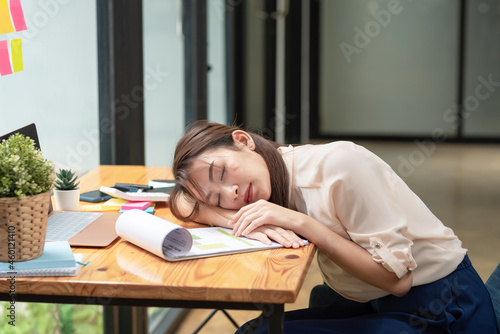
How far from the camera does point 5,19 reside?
1.57 metres

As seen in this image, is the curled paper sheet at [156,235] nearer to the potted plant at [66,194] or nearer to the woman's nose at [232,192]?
the woman's nose at [232,192]

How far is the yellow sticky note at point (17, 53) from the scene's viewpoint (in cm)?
163

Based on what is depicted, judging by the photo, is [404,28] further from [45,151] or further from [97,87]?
[45,151]

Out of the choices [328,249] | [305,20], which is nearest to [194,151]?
[328,249]

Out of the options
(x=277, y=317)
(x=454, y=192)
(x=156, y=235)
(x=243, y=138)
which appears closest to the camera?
(x=277, y=317)

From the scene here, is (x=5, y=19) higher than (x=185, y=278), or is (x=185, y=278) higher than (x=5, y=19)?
(x=5, y=19)

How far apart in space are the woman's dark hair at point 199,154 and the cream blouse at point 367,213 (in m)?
0.03

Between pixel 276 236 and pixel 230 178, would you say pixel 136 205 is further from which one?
pixel 276 236

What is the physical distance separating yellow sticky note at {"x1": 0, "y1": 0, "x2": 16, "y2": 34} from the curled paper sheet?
2.18 feet

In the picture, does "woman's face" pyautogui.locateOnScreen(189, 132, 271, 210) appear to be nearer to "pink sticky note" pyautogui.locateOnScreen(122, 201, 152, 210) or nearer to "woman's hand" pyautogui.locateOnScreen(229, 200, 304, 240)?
"woman's hand" pyautogui.locateOnScreen(229, 200, 304, 240)

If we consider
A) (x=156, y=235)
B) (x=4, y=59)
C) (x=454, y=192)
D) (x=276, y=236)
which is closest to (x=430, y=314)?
(x=276, y=236)

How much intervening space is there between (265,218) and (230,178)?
0.14 meters

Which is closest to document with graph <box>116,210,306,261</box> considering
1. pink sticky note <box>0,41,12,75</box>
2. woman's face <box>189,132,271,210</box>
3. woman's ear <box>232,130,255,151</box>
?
woman's face <box>189,132,271,210</box>

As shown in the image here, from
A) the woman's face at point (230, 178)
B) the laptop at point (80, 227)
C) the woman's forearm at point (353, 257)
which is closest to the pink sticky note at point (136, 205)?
the laptop at point (80, 227)
